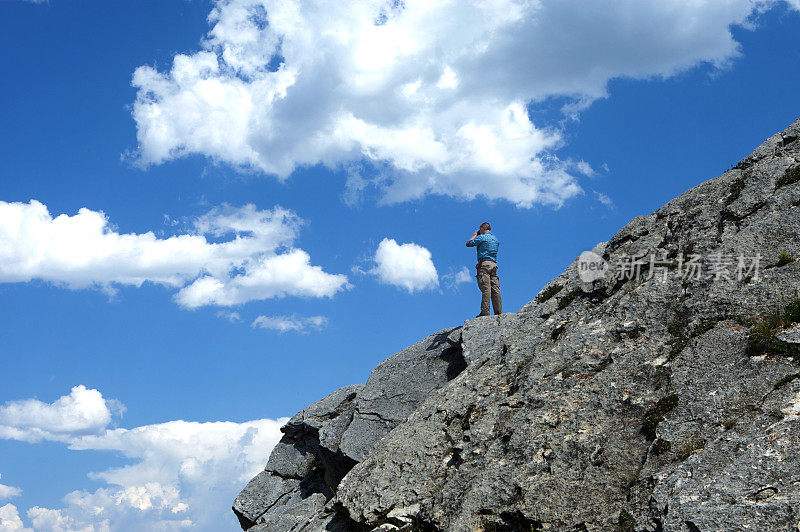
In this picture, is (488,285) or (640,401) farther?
(488,285)

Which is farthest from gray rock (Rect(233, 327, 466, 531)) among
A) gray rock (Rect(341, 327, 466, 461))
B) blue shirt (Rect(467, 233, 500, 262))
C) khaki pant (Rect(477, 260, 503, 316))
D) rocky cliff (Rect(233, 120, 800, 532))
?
blue shirt (Rect(467, 233, 500, 262))

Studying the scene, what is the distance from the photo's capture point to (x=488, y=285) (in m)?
24.5

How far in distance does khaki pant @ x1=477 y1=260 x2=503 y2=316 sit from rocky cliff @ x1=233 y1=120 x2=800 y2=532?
209 cm

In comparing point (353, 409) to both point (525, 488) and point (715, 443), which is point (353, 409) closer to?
point (525, 488)

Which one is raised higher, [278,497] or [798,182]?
[798,182]

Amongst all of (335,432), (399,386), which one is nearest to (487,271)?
(399,386)

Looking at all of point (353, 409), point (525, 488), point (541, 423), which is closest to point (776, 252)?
point (541, 423)

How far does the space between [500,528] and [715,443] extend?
4.59 metres

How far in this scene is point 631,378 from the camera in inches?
557

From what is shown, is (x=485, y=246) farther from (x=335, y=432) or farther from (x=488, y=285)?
(x=335, y=432)

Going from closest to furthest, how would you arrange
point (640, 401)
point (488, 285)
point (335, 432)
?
point (640, 401), point (335, 432), point (488, 285)

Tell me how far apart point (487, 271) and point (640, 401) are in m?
11.6

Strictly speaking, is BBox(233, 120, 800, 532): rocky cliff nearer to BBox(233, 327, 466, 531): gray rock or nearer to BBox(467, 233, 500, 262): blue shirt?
BBox(233, 327, 466, 531): gray rock

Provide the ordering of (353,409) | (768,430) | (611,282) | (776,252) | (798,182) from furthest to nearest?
(353,409) → (611,282) → (798,182) → (776,252) → (768,430)
